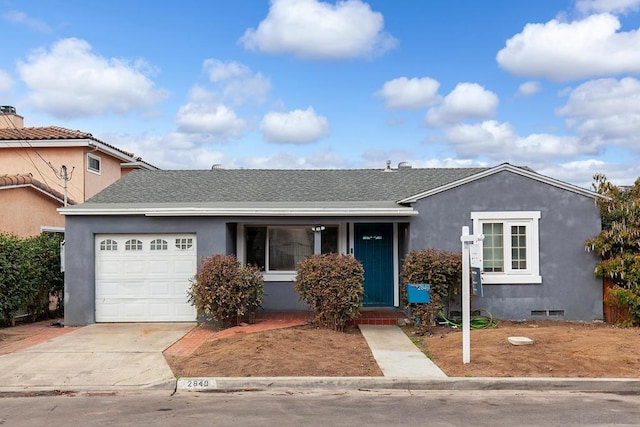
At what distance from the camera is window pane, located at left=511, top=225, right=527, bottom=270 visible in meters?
13.0

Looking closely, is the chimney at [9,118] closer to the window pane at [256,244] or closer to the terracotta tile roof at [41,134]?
the terracotta tile roof at [41,134]

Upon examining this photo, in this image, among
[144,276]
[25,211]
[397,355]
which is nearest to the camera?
[397,355]

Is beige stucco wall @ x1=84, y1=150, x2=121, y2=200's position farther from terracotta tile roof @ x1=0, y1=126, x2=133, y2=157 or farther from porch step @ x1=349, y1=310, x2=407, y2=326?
porch step @ x1=349, y1=310, x2=407, y2=326

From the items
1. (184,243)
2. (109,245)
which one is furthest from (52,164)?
(184,243)

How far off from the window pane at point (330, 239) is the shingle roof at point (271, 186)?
35.3 inches

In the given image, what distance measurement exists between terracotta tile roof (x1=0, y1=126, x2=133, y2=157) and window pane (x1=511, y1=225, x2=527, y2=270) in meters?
14.5

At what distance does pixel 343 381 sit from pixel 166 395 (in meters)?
2.46

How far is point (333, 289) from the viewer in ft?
37.6

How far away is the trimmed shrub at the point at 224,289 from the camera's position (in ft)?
39.3

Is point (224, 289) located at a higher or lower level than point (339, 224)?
lower

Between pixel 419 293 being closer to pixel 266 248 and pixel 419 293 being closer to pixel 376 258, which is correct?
pixel 376 258

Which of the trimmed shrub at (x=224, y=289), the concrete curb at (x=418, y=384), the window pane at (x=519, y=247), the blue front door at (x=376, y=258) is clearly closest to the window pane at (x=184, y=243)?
the trimmed shrub at (x=224, y=289)

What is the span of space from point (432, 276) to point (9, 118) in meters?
18.6

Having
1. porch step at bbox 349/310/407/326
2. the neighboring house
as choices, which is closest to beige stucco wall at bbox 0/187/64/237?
the neighboring house
